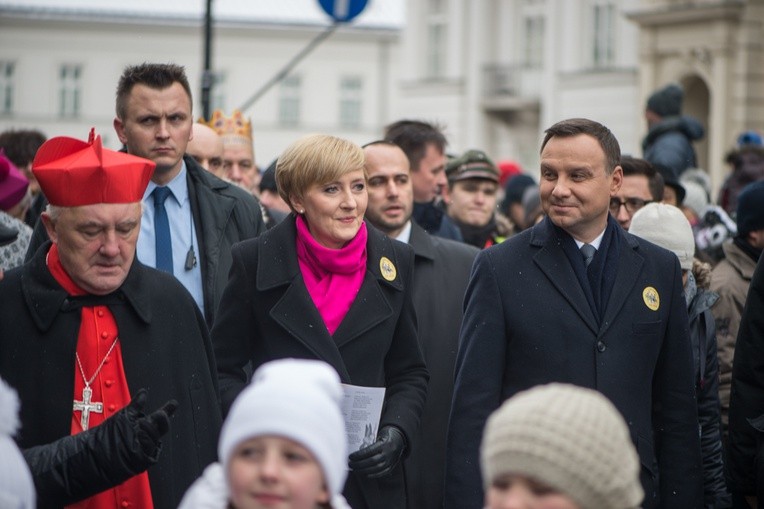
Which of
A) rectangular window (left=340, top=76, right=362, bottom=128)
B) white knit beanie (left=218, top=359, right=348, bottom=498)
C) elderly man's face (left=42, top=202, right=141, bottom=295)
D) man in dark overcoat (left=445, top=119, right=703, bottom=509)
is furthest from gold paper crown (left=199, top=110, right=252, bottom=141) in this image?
rectangular window (left=340, top=76, right=362, bottom=128)

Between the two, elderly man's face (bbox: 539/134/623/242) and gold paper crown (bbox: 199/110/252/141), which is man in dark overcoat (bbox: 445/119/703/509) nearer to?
elderly man's face (bbox: 539/134/623/242)

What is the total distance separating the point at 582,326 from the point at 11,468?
2.30m

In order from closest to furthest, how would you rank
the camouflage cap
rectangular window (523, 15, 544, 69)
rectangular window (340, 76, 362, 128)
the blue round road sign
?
the camouflage cap, the blue round road sign, rectangular window (523, 15, 544, 69), rectangular window (340, 76, 362, 128)

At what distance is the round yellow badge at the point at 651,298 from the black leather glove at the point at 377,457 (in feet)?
3.60

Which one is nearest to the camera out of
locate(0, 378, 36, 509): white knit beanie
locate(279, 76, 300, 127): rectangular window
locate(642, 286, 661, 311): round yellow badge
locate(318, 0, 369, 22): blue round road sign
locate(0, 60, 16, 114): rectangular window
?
locate(0, 378, 36, 509): white knit beanie

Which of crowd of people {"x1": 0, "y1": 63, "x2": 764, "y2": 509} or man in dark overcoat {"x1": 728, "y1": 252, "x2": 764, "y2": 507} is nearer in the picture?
crowd of people {"x1": 0, "y1": 63, "x2": 764, "y2": 509}

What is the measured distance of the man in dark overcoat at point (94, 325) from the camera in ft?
15.1

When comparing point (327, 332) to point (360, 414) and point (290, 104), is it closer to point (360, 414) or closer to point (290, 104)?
point (360, 414)

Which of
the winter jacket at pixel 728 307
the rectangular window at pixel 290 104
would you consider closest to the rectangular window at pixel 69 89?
the rectangular window at pixel 290 104

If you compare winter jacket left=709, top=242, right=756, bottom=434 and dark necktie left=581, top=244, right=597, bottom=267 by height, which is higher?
dark necktie left=581, top=244, right=597, bottom=267

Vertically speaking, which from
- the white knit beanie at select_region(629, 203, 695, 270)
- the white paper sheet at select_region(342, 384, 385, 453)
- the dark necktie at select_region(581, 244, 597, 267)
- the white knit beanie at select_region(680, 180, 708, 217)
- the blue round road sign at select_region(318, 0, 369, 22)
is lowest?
the white paper sheet at select_region(342, 384, 385, 453)

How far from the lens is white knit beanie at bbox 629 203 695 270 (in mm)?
6395

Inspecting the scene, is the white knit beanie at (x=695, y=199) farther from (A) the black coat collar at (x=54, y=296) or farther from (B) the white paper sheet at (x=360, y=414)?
(A) the black coat collar at (x=54, y=296)

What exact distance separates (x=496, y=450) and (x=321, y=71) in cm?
5303
